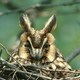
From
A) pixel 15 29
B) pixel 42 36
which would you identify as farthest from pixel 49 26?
pixel 15 29

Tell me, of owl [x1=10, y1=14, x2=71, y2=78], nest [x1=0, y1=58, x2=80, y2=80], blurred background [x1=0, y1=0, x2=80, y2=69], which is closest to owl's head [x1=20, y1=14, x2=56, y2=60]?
owl [x1=10, y1=14, x2=71, y2=78]

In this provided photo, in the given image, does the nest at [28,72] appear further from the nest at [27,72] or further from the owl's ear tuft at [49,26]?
the owl's ear tuft at [49,26]

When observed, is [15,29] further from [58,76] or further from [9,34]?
[58,76]

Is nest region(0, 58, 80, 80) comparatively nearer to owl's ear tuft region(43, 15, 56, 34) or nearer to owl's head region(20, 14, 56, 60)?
owl's head region(20, 14, 56, 60)

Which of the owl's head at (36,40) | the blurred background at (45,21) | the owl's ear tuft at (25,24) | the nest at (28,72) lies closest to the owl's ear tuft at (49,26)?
the owl's head at (36,40)

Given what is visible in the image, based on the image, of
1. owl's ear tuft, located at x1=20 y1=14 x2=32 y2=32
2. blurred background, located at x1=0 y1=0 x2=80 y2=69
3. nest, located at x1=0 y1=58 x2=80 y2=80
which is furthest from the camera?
blurred background, located at x1=0 y1=0 x2=80 y2=69

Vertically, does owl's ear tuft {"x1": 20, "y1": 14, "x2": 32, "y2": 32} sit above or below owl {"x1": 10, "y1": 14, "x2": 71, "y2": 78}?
above

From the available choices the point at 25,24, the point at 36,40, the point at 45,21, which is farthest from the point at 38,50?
the point at 45,21
